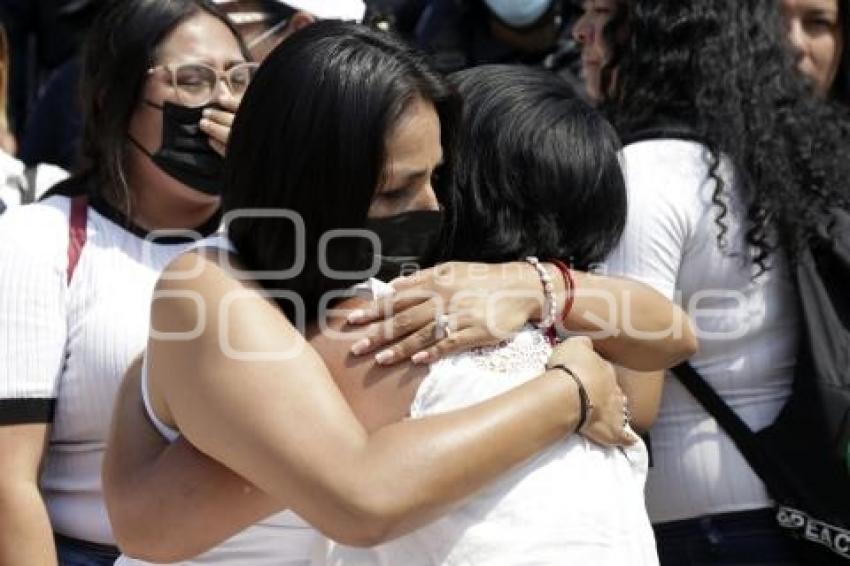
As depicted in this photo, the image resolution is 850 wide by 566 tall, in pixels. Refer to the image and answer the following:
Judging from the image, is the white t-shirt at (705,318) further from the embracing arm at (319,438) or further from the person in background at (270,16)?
the person in background at (270,16)

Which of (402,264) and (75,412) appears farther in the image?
(75,412)

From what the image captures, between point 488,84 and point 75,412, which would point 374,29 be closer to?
point 488,84

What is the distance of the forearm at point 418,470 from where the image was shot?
5.81 feet

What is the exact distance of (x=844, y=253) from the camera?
2.75m

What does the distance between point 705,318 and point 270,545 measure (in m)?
1.07

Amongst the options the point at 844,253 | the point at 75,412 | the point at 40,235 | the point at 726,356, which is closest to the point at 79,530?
the point at 75,412

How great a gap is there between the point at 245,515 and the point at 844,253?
1377 millimetres

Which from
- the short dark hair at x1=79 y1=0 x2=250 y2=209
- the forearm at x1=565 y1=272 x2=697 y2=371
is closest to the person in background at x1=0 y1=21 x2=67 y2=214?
the short dark hair at x1=79 y1=0 x2=250 y2=209

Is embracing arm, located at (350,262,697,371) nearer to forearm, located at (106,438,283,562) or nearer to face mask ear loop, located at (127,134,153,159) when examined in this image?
forearm, located at (106,438,283,562)

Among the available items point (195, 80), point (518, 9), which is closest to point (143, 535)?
point (195, 80)

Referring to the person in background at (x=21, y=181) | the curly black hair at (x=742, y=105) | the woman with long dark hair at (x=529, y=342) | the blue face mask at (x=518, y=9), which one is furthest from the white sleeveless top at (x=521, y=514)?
the blue face mask at (x=518, y=9)

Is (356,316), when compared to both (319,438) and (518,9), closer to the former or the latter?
(319,438)

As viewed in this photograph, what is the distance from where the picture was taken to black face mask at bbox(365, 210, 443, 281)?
197 cm

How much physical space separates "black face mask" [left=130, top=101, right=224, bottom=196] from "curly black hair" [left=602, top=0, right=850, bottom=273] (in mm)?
842
